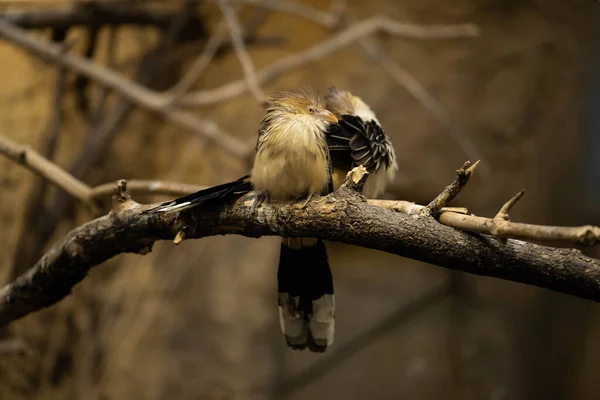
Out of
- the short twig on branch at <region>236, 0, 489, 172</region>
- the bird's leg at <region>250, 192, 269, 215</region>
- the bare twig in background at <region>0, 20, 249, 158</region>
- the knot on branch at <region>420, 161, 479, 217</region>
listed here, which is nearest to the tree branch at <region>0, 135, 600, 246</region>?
the knot on branch at <region>420, 161, 479, 217</region>

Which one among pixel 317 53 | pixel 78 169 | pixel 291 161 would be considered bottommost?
pixel 291 161

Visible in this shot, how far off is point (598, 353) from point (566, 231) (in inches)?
95.5

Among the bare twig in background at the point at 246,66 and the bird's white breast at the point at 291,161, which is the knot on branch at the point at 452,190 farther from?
the bare twig in background at the point at 246,66

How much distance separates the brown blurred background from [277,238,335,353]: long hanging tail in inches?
67.3

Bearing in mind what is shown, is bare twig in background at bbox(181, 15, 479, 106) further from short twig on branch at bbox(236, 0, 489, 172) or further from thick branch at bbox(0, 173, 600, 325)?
thick branch at bbox(0, 173, 600, 325)

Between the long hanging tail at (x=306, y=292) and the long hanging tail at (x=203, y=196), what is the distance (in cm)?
27

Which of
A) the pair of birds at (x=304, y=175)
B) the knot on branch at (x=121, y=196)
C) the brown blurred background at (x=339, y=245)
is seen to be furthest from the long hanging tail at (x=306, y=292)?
the brown blurred background at (x=339, y=245)

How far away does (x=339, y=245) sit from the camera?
3.26 meters

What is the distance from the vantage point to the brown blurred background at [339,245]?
309 centimetres

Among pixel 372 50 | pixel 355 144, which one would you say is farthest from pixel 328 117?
pixel 372 50

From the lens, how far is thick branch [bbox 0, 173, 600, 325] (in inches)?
41.5

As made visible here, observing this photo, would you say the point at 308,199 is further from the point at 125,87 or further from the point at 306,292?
the point at 125,87

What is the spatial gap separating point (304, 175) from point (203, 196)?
0.22 metres

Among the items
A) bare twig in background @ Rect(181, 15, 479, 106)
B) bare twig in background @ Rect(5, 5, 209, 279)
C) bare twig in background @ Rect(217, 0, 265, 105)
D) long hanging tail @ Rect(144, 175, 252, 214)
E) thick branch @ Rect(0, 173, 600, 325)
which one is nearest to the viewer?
thick branch @ Rect(0, 173, 600, 325)
